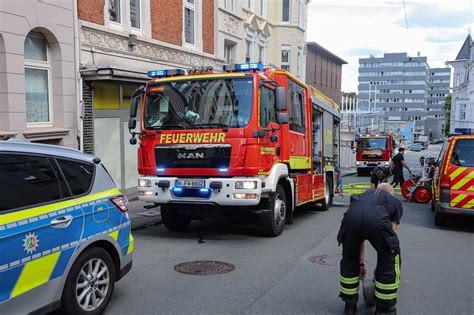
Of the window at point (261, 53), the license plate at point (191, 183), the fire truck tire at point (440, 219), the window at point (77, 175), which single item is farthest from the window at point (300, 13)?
the window at point (77, 175)

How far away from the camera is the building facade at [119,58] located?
11.8 meters

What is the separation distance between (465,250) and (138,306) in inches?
221

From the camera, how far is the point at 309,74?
36.4 m

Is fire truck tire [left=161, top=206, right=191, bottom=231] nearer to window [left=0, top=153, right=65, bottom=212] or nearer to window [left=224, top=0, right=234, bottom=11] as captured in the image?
window [left=0, top=153, right=65, bottom=212]

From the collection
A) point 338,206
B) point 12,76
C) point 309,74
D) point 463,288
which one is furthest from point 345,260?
point 309,74

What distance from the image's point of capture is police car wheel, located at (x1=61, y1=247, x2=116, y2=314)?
4.30m

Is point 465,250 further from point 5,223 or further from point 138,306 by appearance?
point 5,223

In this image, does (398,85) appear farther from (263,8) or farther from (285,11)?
(263,8)

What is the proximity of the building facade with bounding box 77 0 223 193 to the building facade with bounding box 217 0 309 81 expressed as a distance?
3915 millimetres

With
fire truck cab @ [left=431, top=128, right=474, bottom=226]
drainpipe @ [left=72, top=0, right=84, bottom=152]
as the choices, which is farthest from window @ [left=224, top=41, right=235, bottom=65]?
fire truck cab @ [left=431, top=128, right=474, bottom=226]

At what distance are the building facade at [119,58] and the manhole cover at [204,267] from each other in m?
4.91

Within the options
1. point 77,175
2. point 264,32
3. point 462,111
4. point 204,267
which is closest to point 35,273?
point 77,175

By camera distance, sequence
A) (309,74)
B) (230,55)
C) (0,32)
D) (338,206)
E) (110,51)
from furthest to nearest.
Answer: (309,74)
(230,55)
(338,206)
(110,51)
(0,32)

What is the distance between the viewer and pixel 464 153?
31.9ft
